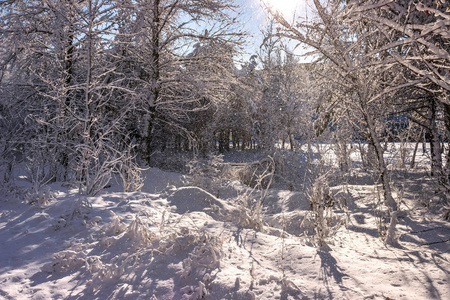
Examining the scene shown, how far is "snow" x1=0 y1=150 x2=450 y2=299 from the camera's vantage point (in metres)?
2.22

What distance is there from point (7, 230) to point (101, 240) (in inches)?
41.3

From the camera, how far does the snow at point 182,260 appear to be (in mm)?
Answer: 2223

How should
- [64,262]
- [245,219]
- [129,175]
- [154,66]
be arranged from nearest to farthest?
1. [64,262]
2. [245,219]
3. [129,175]
4. [154,66]

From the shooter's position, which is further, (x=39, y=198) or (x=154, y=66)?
(x=154, y=66)

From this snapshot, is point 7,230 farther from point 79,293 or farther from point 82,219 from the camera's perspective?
point 79,293

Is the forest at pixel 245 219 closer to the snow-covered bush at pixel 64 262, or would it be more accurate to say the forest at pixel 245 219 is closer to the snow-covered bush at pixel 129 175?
the snow-covered bush at pixel 64 262

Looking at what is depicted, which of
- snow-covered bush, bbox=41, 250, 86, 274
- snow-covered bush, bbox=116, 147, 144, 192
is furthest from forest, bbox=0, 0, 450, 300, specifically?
snow-covered bush, bbox=116, 147, 144, 192

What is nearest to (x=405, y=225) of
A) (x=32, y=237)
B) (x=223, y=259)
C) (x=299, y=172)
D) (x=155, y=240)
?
(x=223, y=259)

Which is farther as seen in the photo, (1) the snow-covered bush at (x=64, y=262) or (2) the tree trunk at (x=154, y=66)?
(2) the tree trunk at (x=154, y=66)

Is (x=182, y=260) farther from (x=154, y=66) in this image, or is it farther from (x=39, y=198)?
(x=154, y=66)

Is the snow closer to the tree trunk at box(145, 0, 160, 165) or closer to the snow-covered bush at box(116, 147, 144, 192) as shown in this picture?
the snow-covered bush at box(116, 147, 144, 192)

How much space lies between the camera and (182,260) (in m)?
2.57

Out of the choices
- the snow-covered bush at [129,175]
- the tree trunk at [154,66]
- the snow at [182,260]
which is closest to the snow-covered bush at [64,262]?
the snow at [182,260]

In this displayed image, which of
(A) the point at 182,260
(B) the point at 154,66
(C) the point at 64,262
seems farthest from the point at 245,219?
(B) the point at 154,66
